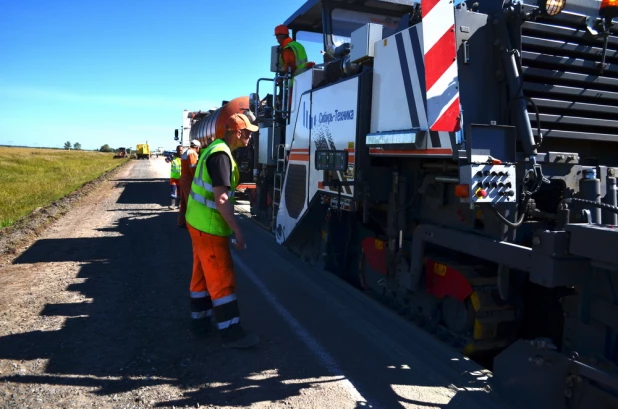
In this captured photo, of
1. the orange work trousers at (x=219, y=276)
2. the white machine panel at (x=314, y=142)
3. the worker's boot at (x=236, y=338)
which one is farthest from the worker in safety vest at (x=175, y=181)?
the worker's boot at (x=236, y=338)

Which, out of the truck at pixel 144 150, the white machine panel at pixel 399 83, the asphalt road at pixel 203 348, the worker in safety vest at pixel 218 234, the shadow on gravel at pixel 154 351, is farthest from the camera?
the truck at pixel 144 150

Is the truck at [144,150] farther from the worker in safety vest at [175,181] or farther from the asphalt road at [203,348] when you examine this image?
the asphalt road at [203,348]

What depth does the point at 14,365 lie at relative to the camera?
3.76 meters

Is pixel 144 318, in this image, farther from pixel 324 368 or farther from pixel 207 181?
pixel 324 368

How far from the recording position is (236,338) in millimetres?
4176

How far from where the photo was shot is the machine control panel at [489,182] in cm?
306

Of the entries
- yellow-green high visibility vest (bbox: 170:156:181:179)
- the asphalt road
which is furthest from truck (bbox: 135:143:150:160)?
the asphalt road

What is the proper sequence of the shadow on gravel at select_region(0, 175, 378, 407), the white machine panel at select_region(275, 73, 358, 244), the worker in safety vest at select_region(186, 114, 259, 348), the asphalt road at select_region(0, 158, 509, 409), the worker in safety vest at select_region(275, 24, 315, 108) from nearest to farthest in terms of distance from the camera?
the asphalt road at select_region(0, 158, 509, 409) → the shadow on gravel at select_region(0, 175, 378, 407) → the worker in safety vest at select_region(186, 114, 259, 348) → the white machine panel at select_region(275, 73, 358, 244) → the worker in safety vest at select_region(275, 24, 315, 108)

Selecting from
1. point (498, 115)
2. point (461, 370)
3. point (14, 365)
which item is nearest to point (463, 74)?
point (498, 115)

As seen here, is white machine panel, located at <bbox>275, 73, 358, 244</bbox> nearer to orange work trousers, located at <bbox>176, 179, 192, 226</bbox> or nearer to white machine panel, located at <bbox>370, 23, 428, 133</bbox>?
white machine panel, located at <bbox>370, 23, 428, 133</bbox>

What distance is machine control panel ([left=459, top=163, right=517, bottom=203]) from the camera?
3.06 m

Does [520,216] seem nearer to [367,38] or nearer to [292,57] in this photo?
[367,38]

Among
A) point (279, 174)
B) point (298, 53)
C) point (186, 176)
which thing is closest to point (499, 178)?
point (279, 174)

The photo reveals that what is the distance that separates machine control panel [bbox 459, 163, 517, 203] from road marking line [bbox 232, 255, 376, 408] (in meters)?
1.57
